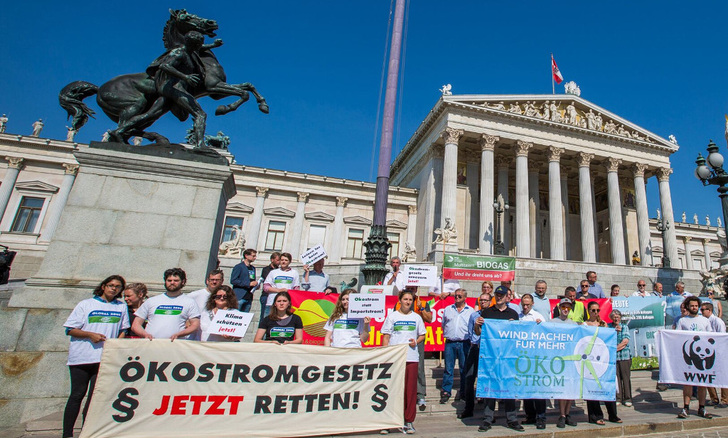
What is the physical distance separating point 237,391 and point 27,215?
40551mm

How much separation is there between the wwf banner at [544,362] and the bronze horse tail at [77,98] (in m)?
7.68

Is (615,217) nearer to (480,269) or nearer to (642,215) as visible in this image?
(642,215)

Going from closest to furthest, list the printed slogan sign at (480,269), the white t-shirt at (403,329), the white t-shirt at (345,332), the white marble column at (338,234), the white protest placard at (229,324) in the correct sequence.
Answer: the white protest placard at (229,324), the white t-shirt at (403,329), the white t-shirt at (345,332), the printed slogan sign at (480,269), the white marble column at (338,234)

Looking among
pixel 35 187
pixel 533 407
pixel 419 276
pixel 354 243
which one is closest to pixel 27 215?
pixel 35 187

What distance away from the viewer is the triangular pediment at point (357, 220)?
121 ft

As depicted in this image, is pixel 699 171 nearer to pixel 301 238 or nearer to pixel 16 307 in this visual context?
pixel 16 307

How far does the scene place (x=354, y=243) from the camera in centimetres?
3703

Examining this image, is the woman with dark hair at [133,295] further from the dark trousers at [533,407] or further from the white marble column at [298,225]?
the white marble column at [298,225]

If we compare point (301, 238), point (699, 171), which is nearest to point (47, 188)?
point (301, 238)

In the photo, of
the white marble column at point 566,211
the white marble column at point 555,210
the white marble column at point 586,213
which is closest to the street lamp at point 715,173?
the white marble column at point 555,210

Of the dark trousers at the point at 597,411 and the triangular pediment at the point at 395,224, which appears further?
the triangular pediment at the point at 395,224

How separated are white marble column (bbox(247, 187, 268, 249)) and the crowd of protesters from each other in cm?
2772

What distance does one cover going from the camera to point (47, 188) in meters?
34.1

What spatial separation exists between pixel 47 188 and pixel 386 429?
1622 inches
